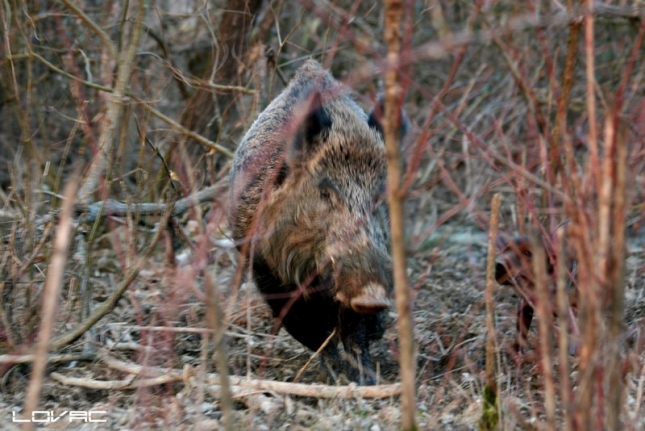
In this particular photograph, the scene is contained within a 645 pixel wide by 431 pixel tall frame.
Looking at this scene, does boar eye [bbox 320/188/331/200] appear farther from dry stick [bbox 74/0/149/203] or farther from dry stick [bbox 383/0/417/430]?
dry stick [bbox 383/0/417/430]

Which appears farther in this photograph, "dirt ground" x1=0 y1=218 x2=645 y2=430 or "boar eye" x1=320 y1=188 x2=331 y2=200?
"boar eye" x1=320 y1=188 x2=331 y2=200

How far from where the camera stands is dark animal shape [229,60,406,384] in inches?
158

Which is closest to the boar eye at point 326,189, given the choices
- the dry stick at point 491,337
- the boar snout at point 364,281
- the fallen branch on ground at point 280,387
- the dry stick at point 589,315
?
the boar snout at point 364,281

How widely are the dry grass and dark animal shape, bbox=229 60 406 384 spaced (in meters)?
0.26

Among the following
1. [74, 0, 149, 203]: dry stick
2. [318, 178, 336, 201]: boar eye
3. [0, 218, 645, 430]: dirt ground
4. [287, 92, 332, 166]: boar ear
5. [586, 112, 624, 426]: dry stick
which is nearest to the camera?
[586, 112, 624, 426]: dry stick

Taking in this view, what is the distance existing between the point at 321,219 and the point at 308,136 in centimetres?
49

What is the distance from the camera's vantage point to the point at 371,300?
3.74m

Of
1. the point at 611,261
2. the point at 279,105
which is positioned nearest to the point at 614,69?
the point at 279,105

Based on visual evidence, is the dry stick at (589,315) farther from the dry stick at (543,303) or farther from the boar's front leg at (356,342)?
the boar's front leg at (356,342)

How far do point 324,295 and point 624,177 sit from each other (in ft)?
7.49

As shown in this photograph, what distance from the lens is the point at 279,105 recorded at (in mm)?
5059

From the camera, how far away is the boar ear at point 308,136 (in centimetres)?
441

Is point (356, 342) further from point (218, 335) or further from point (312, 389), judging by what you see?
point (218, 335)

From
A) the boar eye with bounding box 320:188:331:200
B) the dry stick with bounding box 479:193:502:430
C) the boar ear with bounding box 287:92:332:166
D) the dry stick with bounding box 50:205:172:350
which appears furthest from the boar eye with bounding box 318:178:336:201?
the dry stick with bounding box 479:193:502:430
